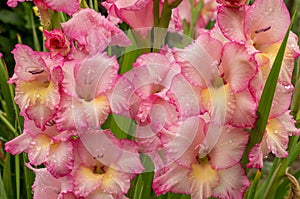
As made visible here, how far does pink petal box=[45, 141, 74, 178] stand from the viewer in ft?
2.56

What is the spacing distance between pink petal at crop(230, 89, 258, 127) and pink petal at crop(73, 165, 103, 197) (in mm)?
197

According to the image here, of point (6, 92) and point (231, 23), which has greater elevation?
point (231, 23)

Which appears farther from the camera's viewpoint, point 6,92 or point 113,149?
point 6,92

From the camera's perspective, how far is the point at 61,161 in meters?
0.78

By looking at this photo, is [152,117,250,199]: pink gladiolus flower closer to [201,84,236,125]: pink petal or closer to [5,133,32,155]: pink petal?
[201,84,236,125]: pink petal

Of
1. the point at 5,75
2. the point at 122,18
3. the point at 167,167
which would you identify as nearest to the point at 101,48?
the point at 122,18

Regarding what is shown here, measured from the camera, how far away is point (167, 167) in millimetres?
788

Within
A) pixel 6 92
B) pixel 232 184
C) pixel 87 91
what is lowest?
pixel 6 92

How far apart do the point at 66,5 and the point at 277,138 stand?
0.34 m

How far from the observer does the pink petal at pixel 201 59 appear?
770 millimetres

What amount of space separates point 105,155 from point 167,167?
86 mm

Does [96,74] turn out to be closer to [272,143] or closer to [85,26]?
[85,26]

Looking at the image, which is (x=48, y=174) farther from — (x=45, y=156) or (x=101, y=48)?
(x=101, y=48)

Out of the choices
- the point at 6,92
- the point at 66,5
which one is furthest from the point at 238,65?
the point at 6,92
